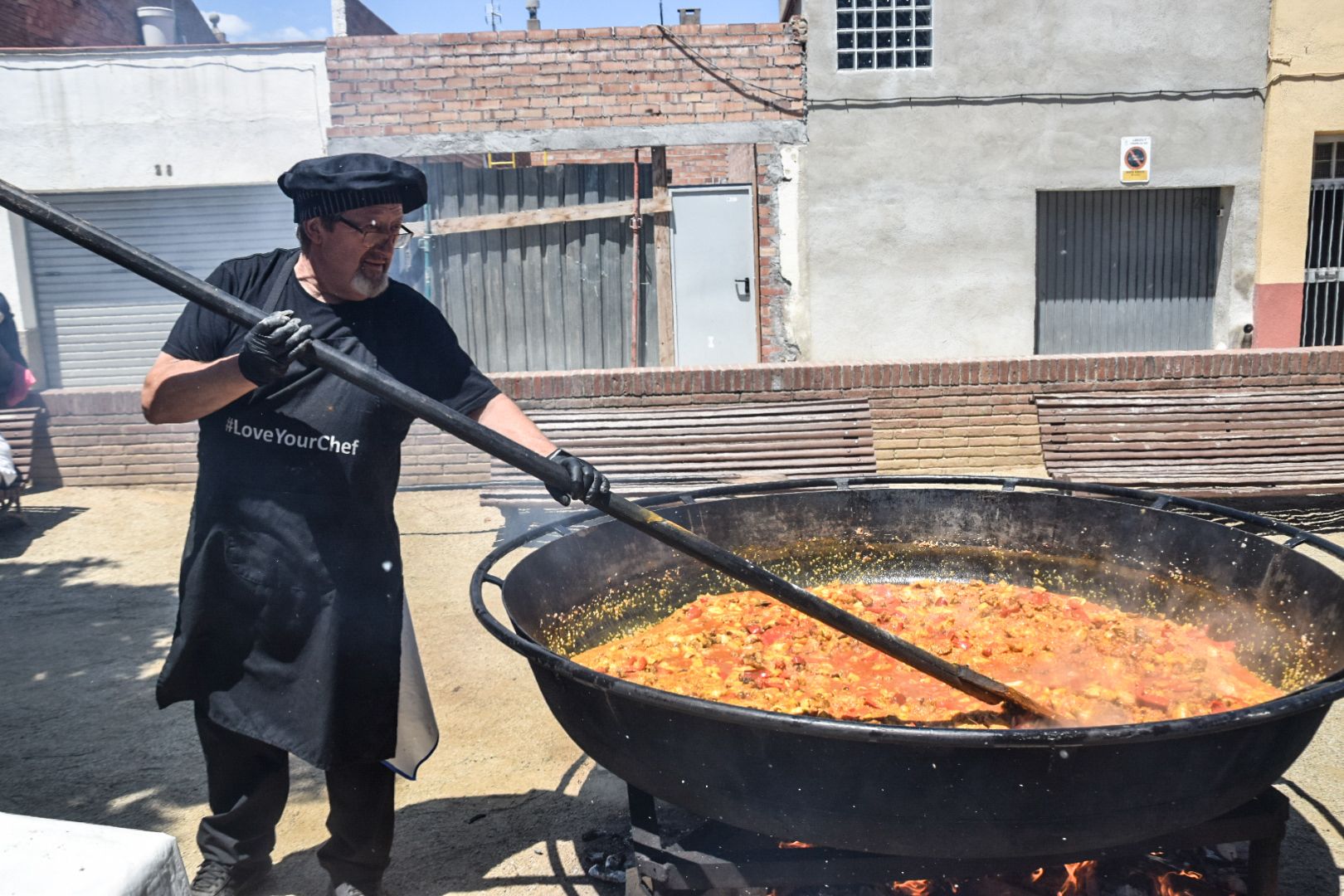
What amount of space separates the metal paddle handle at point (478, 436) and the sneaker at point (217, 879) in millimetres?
1586

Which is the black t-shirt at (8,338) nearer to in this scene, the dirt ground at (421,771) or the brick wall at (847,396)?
the brick wall at (847,396)

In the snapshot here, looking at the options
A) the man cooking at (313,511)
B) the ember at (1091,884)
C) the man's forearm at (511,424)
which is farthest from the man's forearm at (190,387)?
the ember at (1091,884)

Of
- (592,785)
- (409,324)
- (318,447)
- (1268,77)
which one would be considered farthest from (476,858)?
(1268,77)

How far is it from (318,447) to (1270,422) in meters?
6.67

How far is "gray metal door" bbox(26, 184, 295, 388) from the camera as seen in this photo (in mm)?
11523

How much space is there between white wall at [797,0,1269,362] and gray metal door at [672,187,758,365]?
64 cm

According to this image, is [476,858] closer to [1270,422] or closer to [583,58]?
[1270,422]

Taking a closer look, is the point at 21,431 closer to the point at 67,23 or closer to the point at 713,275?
the point at 713,275

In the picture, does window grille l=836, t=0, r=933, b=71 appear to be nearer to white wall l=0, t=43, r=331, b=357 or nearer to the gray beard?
white wall l=0, t=43, r=331, b=357

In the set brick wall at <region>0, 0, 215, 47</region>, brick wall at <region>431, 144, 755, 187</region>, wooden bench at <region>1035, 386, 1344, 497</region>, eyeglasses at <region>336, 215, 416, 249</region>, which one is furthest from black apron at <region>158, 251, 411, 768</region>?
brick wall at <region>0, 0, 215, 47</region>

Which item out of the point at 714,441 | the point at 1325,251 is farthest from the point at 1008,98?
the point at 714,441

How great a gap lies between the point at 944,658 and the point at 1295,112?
10528 mm

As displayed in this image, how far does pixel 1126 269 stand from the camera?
11.5 metres

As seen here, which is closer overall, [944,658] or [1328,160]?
[944,658]
